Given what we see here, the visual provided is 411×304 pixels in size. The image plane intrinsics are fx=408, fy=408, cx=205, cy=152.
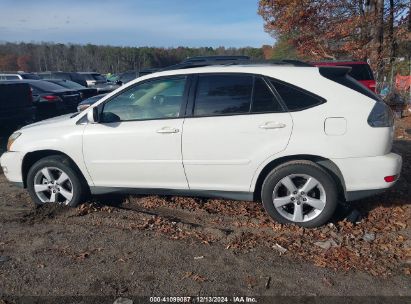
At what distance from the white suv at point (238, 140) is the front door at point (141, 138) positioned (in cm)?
1

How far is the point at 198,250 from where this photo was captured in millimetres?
3912

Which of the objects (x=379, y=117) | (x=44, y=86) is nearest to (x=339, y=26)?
(x=44, y=86)

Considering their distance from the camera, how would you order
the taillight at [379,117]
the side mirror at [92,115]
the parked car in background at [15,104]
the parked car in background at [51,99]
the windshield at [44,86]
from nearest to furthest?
the taillight at [379,117] → the side mirror at [92,115] → the parked car in background at [15,104] → the parked car in background at [51,99] → the windshield at [44,86]

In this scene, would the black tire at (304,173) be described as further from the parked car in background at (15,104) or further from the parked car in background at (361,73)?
the parked car in background at (361,73)

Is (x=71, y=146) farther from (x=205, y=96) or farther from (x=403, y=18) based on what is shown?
(x=403, y=18)

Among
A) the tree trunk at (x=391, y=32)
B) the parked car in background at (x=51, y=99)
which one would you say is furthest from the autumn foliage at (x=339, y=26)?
the parked car in background at (x=51, y=99)

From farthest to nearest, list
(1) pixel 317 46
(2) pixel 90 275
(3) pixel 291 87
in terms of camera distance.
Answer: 1. (1) pixel 317 46
2. (3) pixel 291 87
3. (2) pixel 90 275

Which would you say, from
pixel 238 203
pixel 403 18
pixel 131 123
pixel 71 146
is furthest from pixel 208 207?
pixel 403 18

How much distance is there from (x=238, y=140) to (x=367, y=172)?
1.32 m

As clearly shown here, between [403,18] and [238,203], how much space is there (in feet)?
56.6

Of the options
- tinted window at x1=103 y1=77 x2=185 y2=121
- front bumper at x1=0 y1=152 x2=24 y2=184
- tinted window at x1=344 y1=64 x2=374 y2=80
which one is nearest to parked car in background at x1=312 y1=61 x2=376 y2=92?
tinted window at x1=344 y1=64 x2=374 y2=80

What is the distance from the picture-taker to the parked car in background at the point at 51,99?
13102 mm

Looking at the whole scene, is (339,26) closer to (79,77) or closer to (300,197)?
(300,197)

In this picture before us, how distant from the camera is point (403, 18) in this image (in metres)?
18.5
